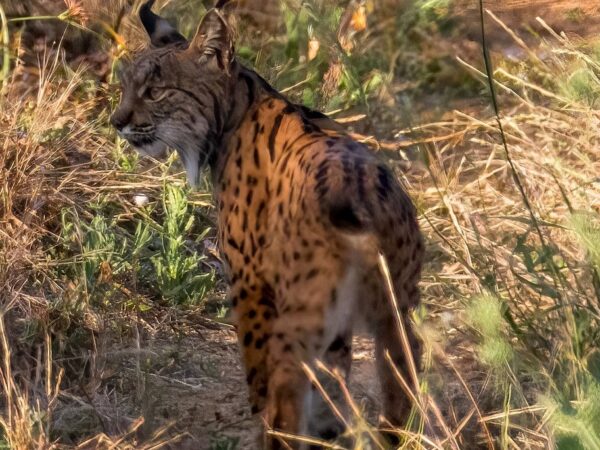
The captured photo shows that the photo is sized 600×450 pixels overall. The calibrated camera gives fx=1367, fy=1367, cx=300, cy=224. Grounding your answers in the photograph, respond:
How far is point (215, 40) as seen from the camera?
14.8ft

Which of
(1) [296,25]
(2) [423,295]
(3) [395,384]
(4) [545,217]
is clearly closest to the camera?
(3) [395,384]

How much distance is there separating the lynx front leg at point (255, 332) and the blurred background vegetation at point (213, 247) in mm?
342

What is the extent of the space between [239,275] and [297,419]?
0.54 meters

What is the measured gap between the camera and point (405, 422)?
A: 3980 mm

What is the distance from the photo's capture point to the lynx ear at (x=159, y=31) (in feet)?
15.8

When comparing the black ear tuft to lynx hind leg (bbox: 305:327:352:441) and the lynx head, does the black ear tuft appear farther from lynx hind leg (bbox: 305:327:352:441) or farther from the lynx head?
lynx hind leg (bbox: 305:327:352:441)

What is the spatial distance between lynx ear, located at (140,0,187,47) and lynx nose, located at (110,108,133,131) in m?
0.33

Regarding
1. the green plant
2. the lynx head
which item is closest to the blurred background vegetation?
the green plant

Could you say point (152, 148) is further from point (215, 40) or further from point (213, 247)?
point (213, 247)

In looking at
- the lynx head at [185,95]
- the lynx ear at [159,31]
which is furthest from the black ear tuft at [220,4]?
the lynx ear at [159,31]

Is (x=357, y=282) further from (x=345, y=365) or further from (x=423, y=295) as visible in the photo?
(x=423, y=295)

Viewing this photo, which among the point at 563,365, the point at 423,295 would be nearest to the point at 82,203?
the point at 423,295

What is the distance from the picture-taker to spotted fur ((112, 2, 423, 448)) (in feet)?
12.2

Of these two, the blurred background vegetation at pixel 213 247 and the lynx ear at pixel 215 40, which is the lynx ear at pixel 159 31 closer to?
the lynx ear at pixel 215 40
